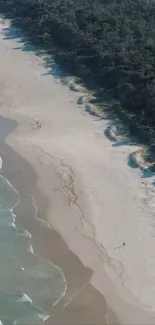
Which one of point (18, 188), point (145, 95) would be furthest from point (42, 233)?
point (145, 95)

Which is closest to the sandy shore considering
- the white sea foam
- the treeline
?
the white sea foam

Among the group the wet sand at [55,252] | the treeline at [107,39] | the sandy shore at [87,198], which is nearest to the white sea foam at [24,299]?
the wet sand at [55,252]

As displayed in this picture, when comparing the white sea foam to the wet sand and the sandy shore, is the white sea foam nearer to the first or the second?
the wet sand

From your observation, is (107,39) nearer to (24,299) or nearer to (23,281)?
(23,281)

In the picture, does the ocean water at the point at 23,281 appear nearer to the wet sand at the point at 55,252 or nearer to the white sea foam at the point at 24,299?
the white sea foam at the point at 24,299

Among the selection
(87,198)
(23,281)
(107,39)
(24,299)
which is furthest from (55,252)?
(107,39)

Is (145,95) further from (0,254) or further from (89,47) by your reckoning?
(0,254)
